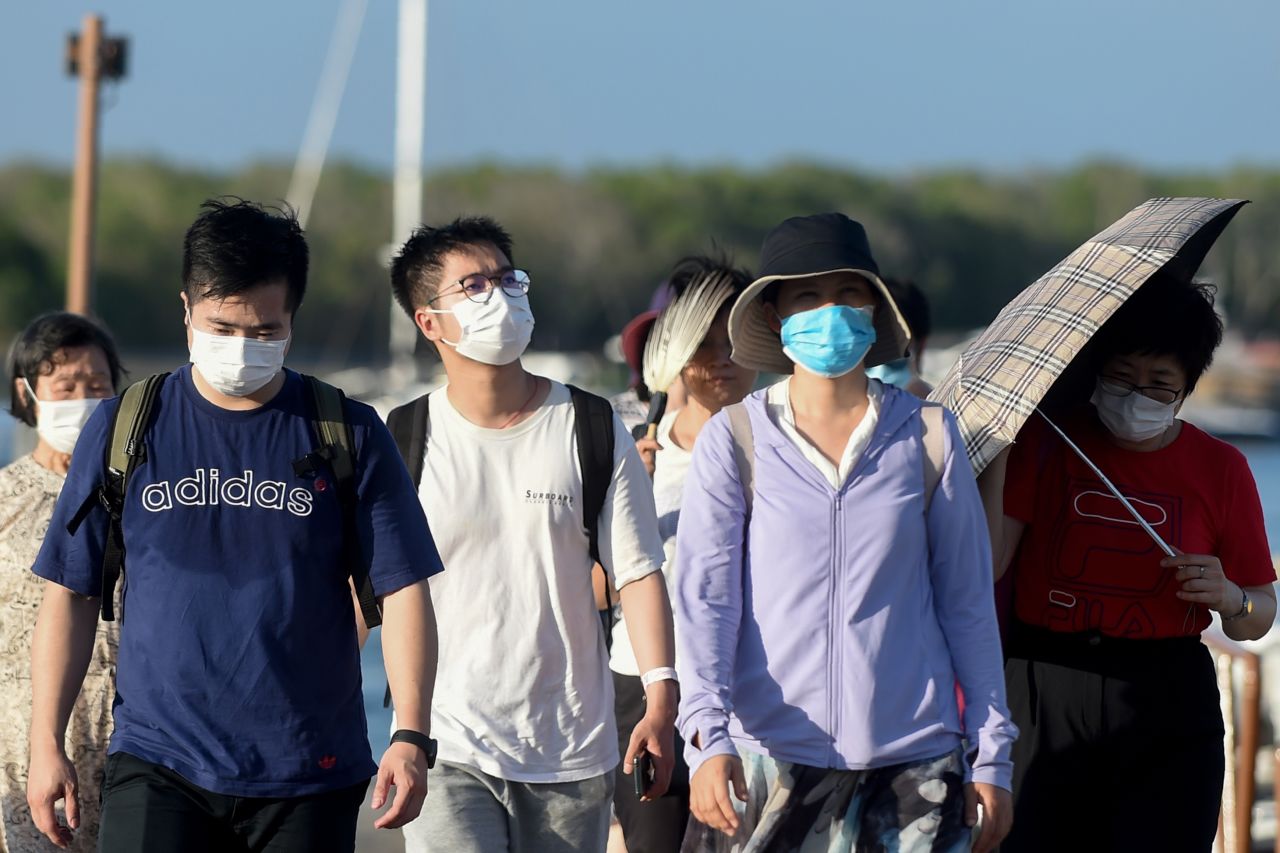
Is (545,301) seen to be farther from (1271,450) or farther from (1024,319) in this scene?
(1024,319)

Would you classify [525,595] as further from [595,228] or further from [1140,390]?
[595,228]

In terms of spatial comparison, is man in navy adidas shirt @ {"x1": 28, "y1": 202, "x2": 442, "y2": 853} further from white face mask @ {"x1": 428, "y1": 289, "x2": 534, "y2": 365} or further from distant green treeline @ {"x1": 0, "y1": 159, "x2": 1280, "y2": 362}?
distant green treeline @ {"x1": 0, "y1": 159, "x2": 1280, "y2": 362}

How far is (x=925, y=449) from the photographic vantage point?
12.6ft

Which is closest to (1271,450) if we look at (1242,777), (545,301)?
(545,301)

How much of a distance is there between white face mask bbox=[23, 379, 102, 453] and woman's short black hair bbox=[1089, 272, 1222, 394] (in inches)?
110

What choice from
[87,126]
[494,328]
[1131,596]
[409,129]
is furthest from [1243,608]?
[409,129]

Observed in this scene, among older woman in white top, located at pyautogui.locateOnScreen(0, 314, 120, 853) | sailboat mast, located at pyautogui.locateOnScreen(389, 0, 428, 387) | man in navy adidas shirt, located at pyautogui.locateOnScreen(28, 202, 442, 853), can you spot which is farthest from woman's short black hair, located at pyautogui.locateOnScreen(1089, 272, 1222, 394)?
sailboat mast, located at pyautogui.locateOnScreen(389, 0, 428, 387)

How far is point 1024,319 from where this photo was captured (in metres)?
4.42

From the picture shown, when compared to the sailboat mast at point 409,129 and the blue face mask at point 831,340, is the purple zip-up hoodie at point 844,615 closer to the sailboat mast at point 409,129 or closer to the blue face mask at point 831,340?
the blue face mask at point 831,340

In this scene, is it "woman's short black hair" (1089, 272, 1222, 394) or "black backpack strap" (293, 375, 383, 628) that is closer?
"black backpack strap" (293, 375, 383, 628)

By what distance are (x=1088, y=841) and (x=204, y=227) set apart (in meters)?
2.53

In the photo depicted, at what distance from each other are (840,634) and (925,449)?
0.44 metres

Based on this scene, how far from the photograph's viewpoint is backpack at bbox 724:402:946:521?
3824 millimetres

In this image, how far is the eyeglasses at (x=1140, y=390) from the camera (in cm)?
437
